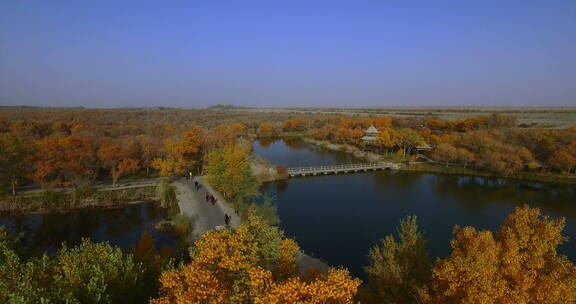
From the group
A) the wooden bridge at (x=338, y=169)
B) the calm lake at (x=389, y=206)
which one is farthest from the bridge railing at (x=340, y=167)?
the calm lake at (x=389, y=206)

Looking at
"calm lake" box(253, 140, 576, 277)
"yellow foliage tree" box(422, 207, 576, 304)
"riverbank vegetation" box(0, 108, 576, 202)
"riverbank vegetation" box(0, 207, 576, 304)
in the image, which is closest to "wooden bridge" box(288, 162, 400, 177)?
"calm lake" box(253, 140, 576, 277)

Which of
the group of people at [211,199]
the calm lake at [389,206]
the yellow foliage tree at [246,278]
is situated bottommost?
the calm lake at [389,206]

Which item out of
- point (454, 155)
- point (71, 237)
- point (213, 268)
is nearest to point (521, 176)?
point (454, 155)

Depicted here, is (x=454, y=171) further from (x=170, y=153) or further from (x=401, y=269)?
(x=401, y=269)

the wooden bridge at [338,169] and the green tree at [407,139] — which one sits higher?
the green tree at [407,139]

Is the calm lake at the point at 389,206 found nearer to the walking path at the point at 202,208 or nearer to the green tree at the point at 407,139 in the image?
the walking path at the point at 202,208

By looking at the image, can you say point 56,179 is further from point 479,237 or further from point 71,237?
point 479,237
